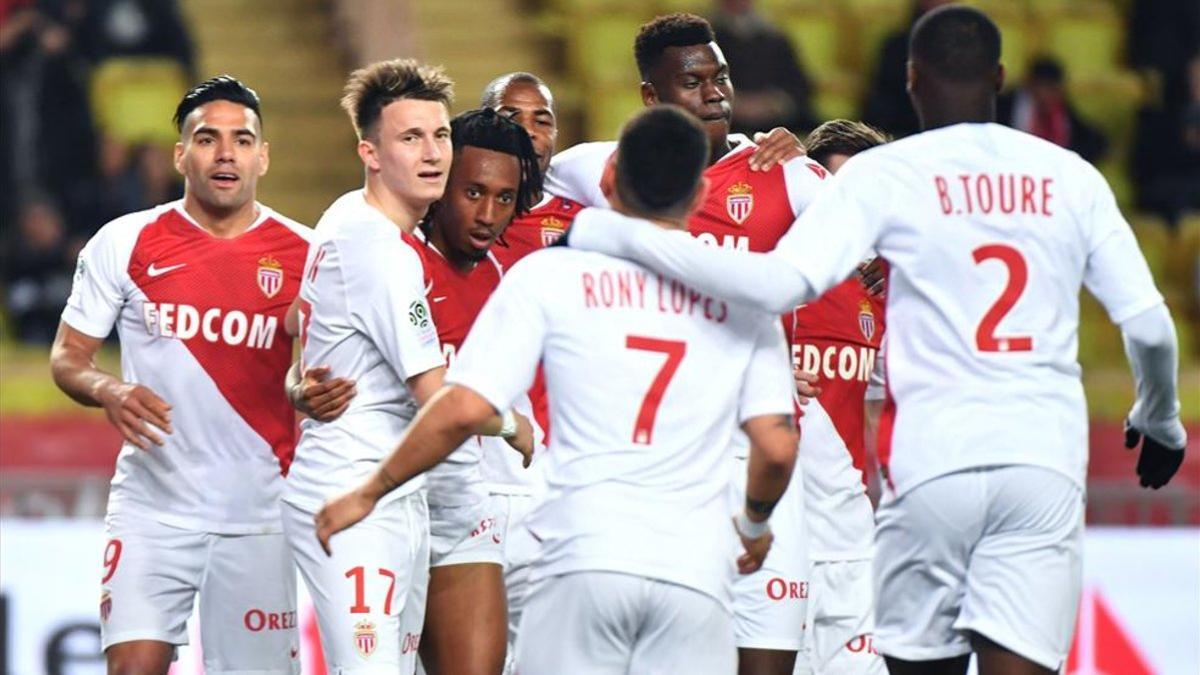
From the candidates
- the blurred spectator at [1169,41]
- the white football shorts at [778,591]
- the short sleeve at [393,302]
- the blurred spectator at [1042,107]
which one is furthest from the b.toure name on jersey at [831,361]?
the blurred spectator at [1169,41]

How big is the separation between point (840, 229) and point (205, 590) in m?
2.72

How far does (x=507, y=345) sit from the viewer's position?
230 inches

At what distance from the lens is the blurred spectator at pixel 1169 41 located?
47.7ft

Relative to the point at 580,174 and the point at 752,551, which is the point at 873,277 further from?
the point at 752,551

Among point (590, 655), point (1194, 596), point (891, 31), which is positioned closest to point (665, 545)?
point (590, 655)

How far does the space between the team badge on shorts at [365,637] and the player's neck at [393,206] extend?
1174 millimetres

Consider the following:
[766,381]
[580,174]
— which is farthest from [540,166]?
[766,381]

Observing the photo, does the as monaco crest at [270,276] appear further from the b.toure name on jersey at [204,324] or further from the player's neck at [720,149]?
the player's neck at [720,149]

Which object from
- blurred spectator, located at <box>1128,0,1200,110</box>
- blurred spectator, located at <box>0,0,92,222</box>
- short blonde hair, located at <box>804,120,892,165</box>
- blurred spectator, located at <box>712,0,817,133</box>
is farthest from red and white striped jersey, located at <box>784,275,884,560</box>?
blurred spectator, located at <box>1128,0,1200,110</box>

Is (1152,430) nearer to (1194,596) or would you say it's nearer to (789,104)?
(1194,596)

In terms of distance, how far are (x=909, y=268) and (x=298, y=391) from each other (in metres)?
1.96

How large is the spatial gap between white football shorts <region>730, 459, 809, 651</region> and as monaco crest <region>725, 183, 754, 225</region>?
0.80 meters

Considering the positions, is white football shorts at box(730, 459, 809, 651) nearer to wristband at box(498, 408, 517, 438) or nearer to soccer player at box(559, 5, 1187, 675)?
wristband at box(498, 408, 517, 438)

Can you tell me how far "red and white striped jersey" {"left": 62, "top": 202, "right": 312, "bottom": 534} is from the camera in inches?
305
